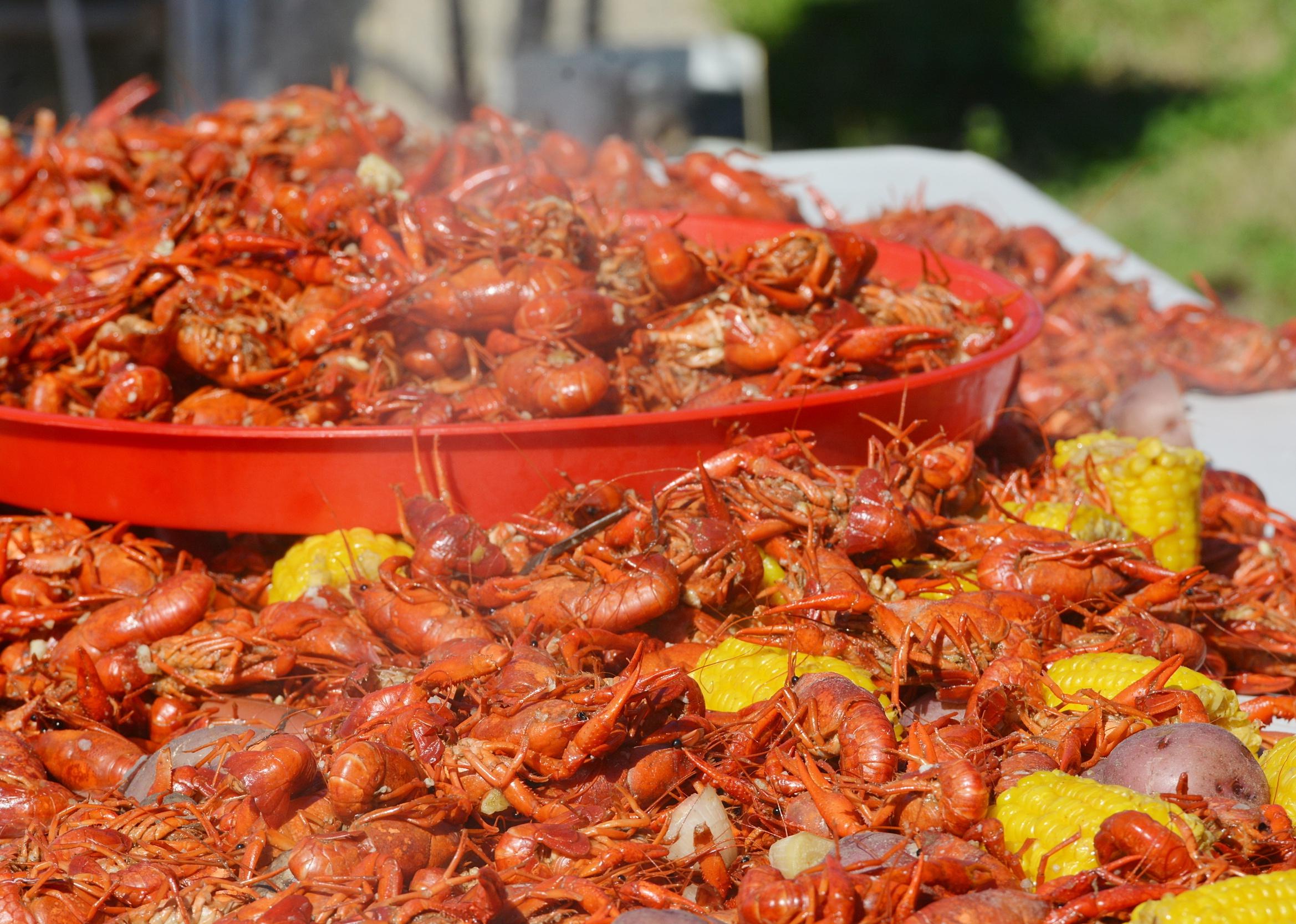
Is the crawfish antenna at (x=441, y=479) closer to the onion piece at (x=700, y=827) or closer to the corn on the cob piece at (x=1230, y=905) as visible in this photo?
the onion piece at (x=700, y=827)

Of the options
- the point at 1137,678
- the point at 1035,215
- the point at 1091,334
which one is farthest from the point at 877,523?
the point at 1035,215

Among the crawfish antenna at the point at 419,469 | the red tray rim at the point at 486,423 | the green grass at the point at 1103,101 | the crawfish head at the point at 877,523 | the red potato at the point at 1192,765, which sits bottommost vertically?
the green grass at the point at 1103,101

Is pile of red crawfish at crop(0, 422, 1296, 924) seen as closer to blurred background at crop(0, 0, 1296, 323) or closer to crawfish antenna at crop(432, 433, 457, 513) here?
crawfish antenna at crop(432, 433, 457, 513)

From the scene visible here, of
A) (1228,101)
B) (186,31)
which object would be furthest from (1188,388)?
(186,31)

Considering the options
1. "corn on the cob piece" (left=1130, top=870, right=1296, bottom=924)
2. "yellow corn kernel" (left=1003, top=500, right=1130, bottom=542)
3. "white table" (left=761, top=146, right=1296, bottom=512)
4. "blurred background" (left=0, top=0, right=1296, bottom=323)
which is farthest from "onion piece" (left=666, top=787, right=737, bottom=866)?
"blurred background" (left=0, top=0, right=1296, bottom=323)

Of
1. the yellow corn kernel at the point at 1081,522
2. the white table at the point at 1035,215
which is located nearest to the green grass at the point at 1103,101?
the white table at the point at 1035,215

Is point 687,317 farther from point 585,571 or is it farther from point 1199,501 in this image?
point 1199,501

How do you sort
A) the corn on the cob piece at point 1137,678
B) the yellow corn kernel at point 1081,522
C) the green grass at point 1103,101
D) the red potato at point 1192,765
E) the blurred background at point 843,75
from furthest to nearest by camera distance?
the green grass at point 1103,101, the blurred background at point 843,75, the yellow corn kernel at point 1081,522, the corn on the cob piece at point 1137,678, the red potato at point 1192,765
